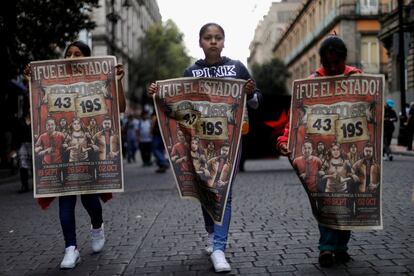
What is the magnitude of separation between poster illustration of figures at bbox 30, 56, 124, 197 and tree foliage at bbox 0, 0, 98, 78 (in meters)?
10.9

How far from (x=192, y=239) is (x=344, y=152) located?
1956 mm

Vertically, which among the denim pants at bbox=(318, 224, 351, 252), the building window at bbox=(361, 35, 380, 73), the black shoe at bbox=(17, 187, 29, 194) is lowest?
the black shoe at bbox=(17, 187, 29, 194)

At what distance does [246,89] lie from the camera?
4316mm

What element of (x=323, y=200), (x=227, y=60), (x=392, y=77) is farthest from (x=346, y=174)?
(x=392, y=77)

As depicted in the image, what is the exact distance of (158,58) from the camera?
55.2 meters

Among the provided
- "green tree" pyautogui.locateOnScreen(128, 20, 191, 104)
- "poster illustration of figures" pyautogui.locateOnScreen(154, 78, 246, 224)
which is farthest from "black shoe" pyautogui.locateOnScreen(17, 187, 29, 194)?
"green tree" pyautogui.locateOnScreen(128, 20, 191, 104)

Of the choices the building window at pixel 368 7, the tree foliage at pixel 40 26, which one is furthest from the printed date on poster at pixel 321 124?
the building window at pixel 368 7

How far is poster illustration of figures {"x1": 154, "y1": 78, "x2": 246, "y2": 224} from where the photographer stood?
166 inches

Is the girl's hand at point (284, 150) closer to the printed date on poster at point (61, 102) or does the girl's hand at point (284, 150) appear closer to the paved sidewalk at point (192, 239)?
the paved sidewalk at point (192, 239)

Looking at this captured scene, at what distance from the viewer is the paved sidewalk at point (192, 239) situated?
431 cm

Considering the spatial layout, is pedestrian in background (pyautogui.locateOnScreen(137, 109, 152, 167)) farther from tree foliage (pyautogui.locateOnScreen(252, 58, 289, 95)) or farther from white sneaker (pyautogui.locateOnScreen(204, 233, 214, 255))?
tree foliage (pyautogui.locateOnScreen(252, 58, 289, 95))

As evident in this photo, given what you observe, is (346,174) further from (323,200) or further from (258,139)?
(258,139)

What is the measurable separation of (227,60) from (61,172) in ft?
5.28

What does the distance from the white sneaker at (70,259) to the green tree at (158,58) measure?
158 ft
